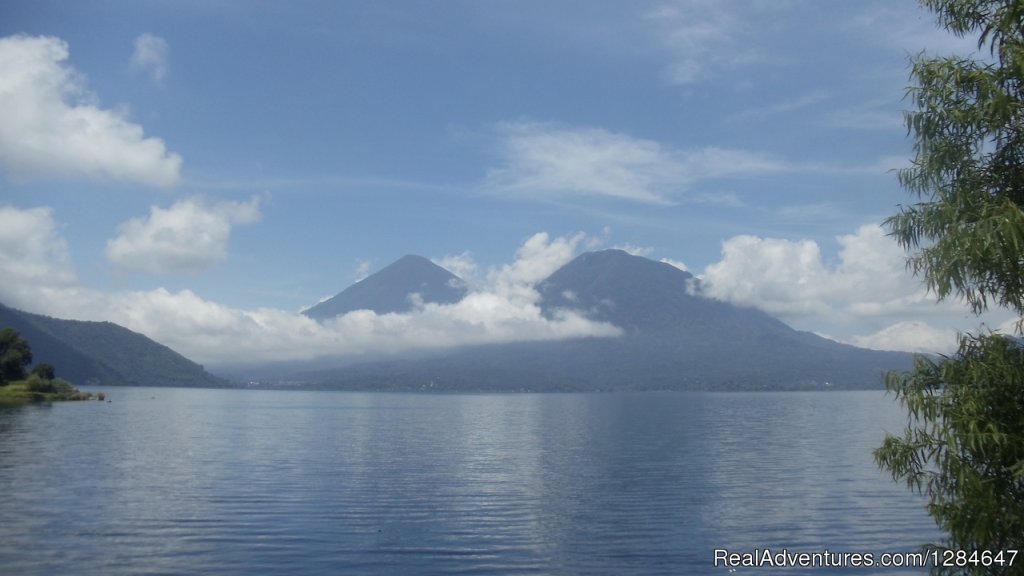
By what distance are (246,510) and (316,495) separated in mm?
4735

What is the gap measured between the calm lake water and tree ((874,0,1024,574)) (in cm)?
1207

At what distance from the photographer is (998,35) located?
47.1 ft

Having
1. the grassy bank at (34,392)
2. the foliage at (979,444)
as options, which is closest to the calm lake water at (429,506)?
the foliage at (979,444)

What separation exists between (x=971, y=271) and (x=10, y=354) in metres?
149

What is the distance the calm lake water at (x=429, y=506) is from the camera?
25.8 meters

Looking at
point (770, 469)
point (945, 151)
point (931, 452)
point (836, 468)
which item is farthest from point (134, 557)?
point (836, 468)

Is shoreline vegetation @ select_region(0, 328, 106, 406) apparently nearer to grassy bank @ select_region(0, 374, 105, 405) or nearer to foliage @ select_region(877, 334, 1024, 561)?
grassy bank @ select_region(0, 374, 105, 405)

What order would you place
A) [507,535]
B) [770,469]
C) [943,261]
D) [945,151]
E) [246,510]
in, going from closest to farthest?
[943,261] → [945,151] → [507,535] → [246,510] → [770,469]

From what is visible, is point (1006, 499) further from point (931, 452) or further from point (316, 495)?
point (316, 495)

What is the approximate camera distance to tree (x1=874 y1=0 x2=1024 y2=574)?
1340 centimetres

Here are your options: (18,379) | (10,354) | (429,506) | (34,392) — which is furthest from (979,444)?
(18,379)

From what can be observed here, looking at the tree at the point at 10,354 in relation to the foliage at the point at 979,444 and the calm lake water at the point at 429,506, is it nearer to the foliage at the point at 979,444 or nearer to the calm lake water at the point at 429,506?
the calm lake water at the point at 429,506

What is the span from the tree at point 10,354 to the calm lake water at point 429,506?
72201mm

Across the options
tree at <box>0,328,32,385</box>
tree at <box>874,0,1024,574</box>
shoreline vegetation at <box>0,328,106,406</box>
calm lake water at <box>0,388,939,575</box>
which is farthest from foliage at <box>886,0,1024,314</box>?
tree at <box>0,328,32,385</box>
